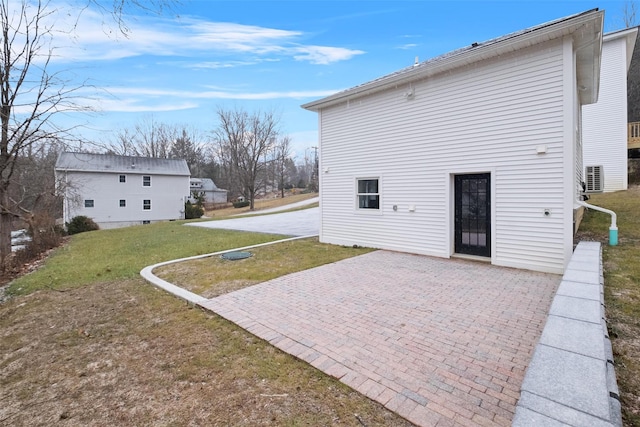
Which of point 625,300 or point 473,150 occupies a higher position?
point 473,150

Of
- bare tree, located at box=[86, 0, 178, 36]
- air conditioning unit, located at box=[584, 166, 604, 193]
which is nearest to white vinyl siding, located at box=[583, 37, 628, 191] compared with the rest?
air conditioning unit, located at box=[584, 166, 604, 193]

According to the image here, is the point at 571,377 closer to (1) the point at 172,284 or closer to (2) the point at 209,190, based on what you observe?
(1) the point at 172,284

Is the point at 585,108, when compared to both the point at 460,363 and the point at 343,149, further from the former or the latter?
the point at 460,363

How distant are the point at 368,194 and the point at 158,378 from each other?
697cm

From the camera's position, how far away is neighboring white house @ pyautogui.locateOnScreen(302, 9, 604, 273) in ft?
18.9

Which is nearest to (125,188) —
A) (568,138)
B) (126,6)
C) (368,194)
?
(368,194)

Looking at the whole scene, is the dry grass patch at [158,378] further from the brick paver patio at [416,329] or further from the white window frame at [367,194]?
the white window frame at [367,194]

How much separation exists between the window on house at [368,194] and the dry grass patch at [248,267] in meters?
1.27

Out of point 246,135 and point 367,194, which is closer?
point 367,194

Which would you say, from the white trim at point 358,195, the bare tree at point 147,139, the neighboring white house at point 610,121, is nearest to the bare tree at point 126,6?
the white trim at point 358,195

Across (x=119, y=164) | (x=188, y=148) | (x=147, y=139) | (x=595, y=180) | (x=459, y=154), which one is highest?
(x=147, y=139)

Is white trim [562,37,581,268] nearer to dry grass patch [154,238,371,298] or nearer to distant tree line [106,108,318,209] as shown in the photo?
dry grass patch [154,238,371,298]

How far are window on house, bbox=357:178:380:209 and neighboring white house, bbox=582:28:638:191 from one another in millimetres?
11506

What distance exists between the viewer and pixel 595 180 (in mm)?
13906
